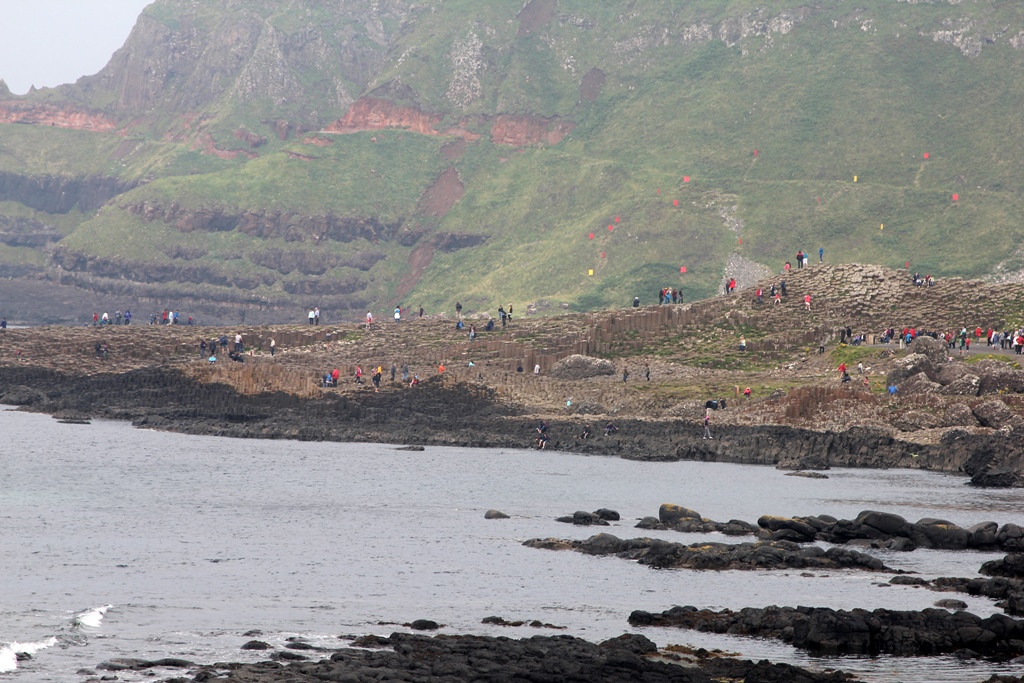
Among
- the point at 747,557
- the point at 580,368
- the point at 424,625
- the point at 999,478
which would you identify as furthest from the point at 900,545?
the point at 580,368

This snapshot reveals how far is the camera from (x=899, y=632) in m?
40.2

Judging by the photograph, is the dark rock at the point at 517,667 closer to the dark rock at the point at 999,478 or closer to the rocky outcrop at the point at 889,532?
the rocky outcrop at the point at 889,532

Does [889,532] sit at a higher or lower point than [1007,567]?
higher

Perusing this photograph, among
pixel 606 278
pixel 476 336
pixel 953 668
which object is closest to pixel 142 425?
pixel 476 336

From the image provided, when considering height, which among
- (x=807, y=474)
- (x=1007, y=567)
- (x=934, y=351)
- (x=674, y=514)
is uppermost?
(x=934, y=351)

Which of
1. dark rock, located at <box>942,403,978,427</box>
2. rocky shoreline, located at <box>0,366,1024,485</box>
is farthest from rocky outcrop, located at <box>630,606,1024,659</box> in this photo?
dark rock, located at <box>942,403,978,427</box>

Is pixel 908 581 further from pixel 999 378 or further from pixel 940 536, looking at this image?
pixel 999 378

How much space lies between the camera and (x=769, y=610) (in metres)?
42.9

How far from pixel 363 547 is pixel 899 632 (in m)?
25.8

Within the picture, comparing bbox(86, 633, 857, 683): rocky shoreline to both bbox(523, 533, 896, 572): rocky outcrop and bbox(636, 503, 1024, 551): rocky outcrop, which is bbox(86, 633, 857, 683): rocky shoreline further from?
bbox(636, 503, 1024, 551): rocky outcrop

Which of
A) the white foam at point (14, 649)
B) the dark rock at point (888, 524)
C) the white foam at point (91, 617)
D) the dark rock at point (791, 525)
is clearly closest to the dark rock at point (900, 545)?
the dark rock at point (888, 524)

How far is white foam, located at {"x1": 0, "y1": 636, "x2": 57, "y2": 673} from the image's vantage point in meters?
37.3

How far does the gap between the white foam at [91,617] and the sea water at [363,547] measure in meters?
0.13

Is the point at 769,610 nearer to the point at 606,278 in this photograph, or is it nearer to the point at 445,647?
the point at 445,647
